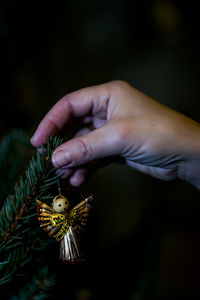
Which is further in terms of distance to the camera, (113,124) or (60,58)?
(60,58)

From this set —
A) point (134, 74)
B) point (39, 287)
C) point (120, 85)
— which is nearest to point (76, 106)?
point (120, 85)

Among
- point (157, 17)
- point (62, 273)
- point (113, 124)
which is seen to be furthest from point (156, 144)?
point (157, 17)

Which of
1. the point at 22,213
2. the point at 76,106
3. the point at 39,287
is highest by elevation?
the point at 76,106

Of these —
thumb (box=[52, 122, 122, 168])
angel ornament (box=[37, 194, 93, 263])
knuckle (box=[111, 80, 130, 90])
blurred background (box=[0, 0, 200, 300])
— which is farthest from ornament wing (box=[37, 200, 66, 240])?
blurred background (box=[0, 0, 200, 300])

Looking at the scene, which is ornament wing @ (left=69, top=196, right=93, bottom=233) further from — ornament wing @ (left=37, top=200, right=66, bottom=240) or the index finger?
the index finger

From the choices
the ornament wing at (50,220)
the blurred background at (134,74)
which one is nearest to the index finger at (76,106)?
the ornament wing at (50,220)

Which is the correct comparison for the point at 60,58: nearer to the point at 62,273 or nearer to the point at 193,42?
the point at 193,42

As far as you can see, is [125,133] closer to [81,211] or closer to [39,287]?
[81,211]
